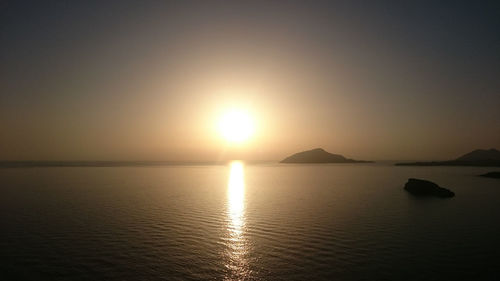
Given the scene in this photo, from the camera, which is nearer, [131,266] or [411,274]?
[411,274]

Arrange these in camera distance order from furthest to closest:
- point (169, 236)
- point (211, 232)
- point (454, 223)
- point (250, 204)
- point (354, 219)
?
point (250, 204) < point (354, 219) < point (454, 223) < point (211, 232) < point (169, 236)

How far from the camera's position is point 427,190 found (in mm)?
67625

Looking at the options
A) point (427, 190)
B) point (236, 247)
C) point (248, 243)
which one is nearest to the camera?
point (236, 247)

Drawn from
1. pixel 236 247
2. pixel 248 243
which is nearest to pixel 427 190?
pixel 248 243

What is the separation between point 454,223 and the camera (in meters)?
36.4

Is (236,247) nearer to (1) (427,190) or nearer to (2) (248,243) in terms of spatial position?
(2) (248,243)

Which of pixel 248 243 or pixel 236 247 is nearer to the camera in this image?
pixel 236 247

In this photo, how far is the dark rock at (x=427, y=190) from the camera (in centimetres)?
6350

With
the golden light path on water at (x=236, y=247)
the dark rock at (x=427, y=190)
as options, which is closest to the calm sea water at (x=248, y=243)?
the golden light path on water at (x=236, y=247)

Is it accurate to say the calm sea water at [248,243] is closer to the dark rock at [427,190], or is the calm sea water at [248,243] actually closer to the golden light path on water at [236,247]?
the golden light path on water at [236,247]

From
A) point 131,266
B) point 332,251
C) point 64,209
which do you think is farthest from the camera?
point 64,209

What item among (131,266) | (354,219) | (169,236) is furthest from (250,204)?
(131,266)

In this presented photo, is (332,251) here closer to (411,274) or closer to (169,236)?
(411,274)

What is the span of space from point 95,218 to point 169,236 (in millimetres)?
15621
